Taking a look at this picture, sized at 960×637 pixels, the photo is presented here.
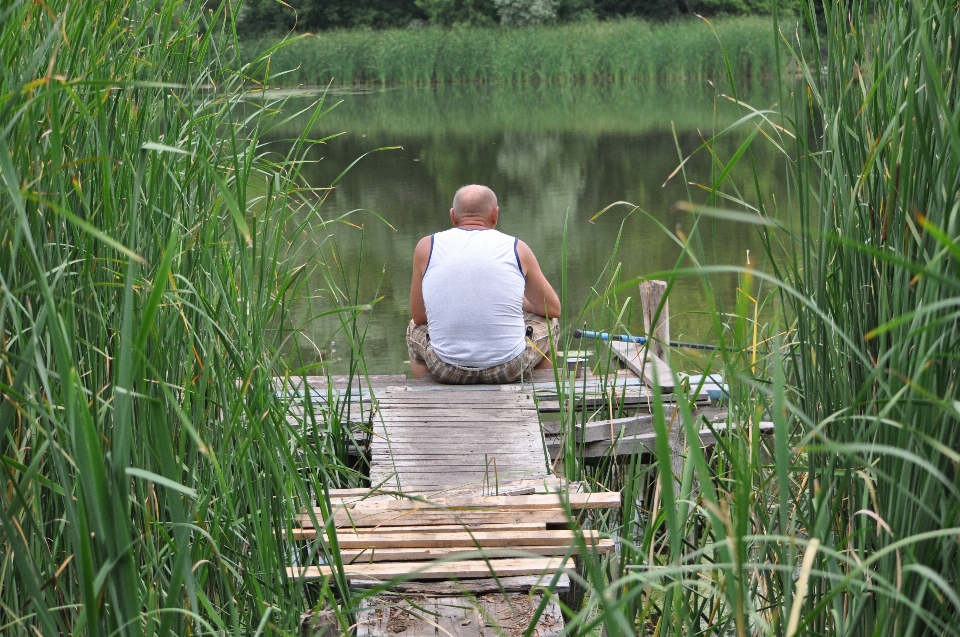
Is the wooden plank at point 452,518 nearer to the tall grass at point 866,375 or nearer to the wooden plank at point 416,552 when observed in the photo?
the wooden plank at point 416,552

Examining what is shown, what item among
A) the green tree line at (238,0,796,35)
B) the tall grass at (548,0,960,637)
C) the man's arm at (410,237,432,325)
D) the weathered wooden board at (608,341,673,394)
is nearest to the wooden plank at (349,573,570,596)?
the tall grass at (548,0,960,637)

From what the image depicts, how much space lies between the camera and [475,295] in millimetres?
4199

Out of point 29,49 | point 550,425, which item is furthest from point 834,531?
point 550,425

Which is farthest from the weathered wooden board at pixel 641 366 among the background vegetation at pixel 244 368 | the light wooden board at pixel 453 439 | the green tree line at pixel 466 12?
the green tree line at pixel 466 12

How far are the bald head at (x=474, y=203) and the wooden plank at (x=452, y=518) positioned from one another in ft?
5.93

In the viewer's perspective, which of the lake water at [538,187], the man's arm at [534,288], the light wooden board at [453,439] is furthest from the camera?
the lake water at [538,187]

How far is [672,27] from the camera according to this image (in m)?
26.5

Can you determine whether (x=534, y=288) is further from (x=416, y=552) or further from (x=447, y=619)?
(x=447, y=619)

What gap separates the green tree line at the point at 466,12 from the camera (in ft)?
95.0

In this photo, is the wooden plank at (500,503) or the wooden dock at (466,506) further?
the wooden plank at (500,503)

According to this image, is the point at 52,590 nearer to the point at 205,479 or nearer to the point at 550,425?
the point at 205,479

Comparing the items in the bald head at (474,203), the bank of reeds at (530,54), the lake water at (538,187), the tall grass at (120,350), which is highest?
the tall grass at (120,350)

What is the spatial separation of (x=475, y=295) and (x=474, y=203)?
1.21ft

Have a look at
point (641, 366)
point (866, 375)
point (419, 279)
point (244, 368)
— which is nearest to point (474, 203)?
point (419, 279)
